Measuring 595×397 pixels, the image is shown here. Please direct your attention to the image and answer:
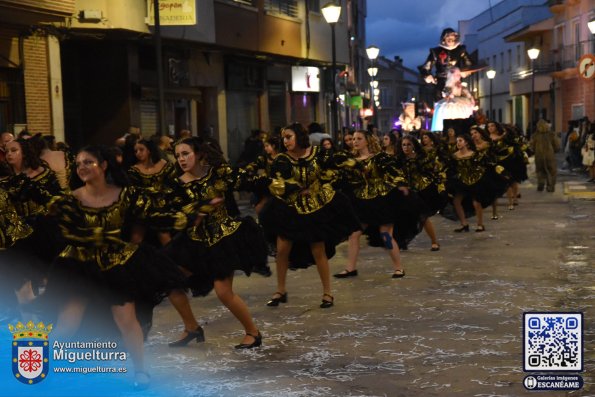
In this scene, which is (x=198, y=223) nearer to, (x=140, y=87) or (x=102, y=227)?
(x=102, y=227)

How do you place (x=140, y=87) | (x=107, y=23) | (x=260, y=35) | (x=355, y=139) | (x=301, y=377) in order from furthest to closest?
(x=260, y=35) < (x=140, y=87) < (x=107, y=23) < (x=355, y=139) < (x=301, y=377)

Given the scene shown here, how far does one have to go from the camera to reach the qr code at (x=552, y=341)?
20.0ft

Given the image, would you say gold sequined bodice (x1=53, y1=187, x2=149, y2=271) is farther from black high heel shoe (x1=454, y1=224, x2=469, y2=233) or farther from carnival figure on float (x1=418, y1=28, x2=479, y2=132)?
carnival figure on float (x1=418, y1=28, x2=479, y2=132)

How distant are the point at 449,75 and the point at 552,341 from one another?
29.8 m

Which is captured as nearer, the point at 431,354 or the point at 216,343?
the point at 431,354

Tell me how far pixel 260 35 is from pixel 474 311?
20689 mm

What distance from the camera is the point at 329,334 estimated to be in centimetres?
883

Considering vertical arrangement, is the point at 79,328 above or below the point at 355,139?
below

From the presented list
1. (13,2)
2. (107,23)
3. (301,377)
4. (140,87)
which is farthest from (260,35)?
(301,377)

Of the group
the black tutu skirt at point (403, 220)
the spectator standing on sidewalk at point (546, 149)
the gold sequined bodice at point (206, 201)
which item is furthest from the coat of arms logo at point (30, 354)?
the spectator standing on sidewalk at point (546, 149)

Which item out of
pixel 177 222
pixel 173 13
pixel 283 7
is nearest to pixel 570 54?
pixel 283 7

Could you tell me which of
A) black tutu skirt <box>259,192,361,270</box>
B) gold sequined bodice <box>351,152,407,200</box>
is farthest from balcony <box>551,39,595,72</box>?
black tutu skirt <box>259,192,361,270</box>

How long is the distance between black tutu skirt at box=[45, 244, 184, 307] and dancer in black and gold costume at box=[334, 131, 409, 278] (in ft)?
17.0

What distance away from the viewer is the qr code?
6.11 meters
